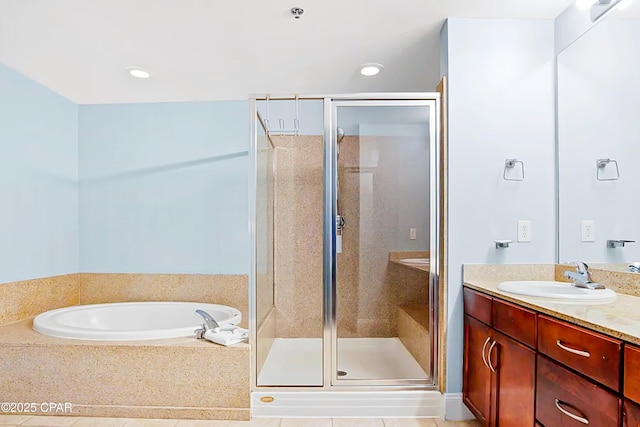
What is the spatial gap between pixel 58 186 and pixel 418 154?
297 centimetres

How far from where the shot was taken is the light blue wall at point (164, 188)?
11.9 ft

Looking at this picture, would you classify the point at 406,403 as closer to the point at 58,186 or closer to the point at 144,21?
the point at 144,21

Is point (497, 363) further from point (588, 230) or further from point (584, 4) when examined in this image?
point (584, 4)

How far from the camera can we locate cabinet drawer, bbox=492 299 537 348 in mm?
1640

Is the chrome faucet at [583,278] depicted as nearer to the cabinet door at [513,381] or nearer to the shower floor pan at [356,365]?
the cabinet door at [513,381]

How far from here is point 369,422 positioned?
234 centimetres

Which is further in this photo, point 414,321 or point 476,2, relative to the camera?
point 414,321

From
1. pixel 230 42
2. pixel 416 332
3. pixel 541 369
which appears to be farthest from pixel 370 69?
pixel 541 369

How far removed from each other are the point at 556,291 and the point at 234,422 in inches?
74.4

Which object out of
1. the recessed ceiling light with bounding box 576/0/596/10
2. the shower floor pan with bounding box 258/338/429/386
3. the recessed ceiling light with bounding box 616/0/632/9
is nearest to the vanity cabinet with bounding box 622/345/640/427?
the shower floor pan with bounding box 258/338/429/386

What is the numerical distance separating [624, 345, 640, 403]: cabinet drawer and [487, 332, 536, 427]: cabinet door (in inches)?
19.9

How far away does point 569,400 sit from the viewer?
139 cm

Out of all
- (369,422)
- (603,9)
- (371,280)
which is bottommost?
(369,422)

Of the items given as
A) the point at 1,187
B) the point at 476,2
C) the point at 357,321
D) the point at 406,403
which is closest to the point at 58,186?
the point at 1,187
